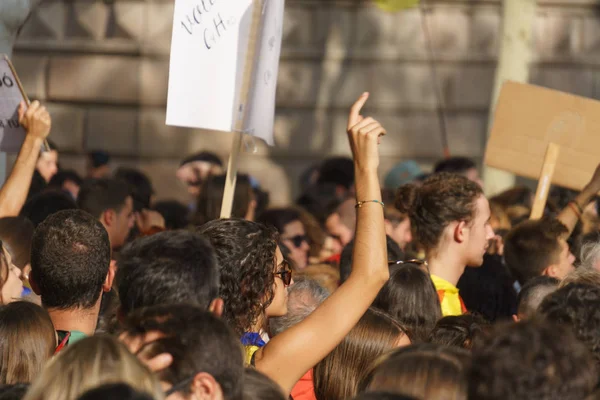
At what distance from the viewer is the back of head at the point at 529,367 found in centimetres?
209

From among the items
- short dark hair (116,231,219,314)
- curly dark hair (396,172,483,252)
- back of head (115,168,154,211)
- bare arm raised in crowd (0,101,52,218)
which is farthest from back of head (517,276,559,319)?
back of head (115,168,154,211)

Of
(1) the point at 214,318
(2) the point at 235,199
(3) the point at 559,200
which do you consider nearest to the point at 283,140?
(3) the point at 559,200

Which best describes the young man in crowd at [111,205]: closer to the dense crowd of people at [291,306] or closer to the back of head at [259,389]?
the dense crowd of people at [291,306]

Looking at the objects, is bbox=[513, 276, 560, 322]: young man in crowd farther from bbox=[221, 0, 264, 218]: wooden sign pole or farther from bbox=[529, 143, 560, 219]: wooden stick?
bbox=[221, 0, 264, 218]: wooden sign pole

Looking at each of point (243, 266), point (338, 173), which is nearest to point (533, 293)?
point (243, 266)

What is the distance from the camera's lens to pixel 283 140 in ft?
37.9

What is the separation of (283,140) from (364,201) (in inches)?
332

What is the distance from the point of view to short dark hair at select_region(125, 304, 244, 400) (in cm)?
230

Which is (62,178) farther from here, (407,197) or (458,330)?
(458,330)

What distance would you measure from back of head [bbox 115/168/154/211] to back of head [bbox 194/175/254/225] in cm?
44

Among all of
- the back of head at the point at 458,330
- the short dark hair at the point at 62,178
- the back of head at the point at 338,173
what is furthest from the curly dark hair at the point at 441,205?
the back of head at the point at 338,173

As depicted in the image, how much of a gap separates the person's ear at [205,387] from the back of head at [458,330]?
4.49 ft

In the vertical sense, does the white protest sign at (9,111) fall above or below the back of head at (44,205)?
above

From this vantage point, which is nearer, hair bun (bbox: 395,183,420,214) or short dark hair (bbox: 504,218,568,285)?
hair bun (bbox: 395,183,420,214)
